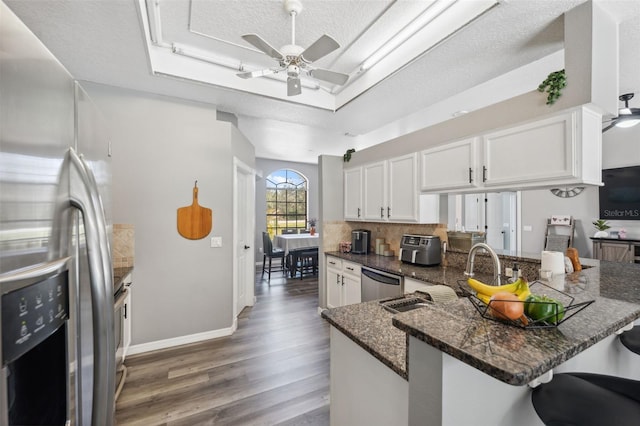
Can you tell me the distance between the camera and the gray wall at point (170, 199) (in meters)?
2.97

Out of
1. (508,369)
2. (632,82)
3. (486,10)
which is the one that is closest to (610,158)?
(632,82)

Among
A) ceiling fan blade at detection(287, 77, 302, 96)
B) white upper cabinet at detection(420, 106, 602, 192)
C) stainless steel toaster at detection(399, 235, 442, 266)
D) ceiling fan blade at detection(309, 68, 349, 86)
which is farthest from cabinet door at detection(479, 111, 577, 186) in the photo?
ceiling fan blade at detection(287, 77, 302, 96)

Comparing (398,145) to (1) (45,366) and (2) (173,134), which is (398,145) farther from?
(1) (45,366)

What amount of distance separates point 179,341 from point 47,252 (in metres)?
2.99

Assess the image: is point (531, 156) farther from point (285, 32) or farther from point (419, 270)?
point (285, 32)

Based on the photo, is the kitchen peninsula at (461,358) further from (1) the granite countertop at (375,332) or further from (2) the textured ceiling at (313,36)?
(2) the textured ceiling at (313,36)

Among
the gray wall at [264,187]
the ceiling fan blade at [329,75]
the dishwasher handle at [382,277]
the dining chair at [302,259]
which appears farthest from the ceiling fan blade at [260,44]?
the gray wall at [264,187]

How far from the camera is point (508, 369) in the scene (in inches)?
23.6

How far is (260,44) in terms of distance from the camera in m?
1.92

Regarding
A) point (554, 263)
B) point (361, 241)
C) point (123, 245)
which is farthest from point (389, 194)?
point (123, 245)

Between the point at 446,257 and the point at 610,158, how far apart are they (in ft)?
14.5

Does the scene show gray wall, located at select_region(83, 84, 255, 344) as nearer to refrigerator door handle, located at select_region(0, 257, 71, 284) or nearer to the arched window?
refrigerator door handle, located at select_region(0, 257, 71, 284)

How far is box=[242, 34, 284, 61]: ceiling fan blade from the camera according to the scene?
6.00ft

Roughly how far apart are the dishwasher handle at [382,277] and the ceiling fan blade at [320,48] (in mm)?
2124
